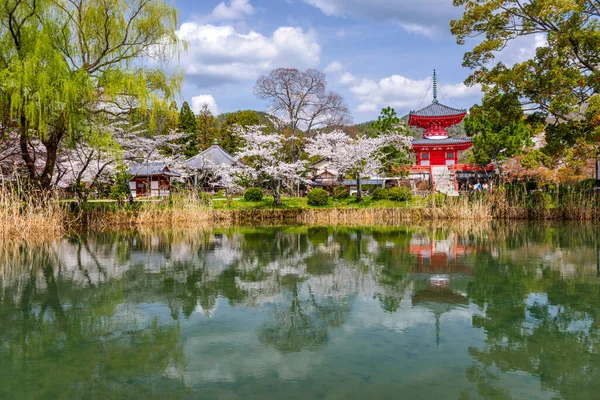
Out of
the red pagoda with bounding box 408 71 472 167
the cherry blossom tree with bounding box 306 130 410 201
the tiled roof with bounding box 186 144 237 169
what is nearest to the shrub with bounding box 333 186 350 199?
the cherry blossom tree with bounding box 306 130 410 201

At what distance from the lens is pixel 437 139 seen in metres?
26.3

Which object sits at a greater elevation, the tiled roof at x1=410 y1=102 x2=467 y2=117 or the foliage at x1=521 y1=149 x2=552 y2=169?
the tiled roof at x1=410 y1=102 x2=467 y2=117

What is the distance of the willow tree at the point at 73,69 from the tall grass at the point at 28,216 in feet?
2.58

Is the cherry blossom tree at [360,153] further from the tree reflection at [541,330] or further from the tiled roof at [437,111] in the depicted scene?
the tree reflection at [541,330]

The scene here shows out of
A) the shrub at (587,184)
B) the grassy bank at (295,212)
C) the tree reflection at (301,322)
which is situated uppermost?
the shrub at (587,184)

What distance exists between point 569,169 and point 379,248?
1289 centimetres

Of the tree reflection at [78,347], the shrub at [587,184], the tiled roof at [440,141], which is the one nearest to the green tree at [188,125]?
the tiled roof at [440,141]

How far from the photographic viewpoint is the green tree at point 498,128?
41.8ft

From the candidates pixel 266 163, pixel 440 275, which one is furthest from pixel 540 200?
pixel 440 275

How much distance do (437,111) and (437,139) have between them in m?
2.16

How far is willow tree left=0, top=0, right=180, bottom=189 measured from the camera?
32.8 feet

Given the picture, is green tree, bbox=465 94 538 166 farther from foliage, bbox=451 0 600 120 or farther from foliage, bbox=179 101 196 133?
foliage, bbox=179 101 196 133

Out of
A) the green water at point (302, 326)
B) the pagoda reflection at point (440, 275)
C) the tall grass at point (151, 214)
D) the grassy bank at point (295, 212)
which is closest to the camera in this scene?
the green water at point (302, 326)

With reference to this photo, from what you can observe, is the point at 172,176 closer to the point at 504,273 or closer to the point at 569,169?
the point at 569,169
